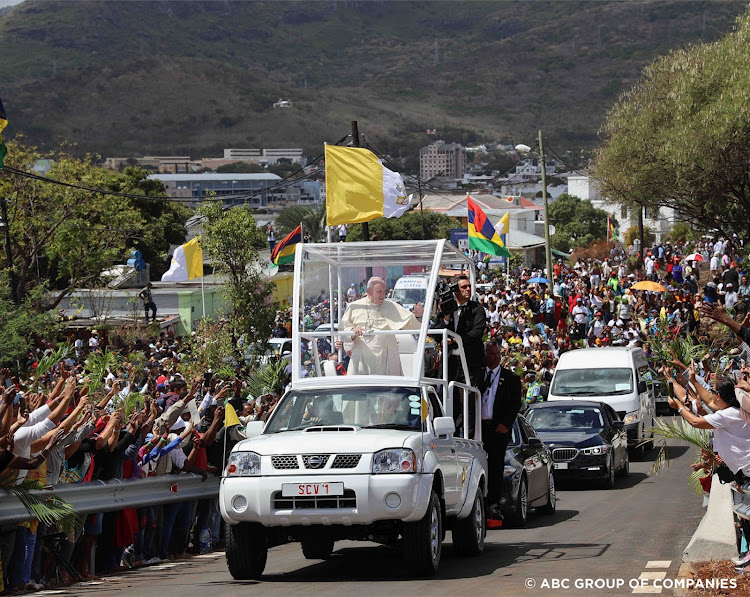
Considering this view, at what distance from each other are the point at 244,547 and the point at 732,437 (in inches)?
172

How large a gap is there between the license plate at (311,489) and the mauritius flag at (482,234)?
2964 centimetres

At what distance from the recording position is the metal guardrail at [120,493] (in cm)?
1039

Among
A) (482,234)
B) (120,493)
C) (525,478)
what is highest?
(482,234)

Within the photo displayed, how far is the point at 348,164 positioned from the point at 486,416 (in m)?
8.38

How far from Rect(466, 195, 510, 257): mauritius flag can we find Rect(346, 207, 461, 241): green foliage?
58941mm

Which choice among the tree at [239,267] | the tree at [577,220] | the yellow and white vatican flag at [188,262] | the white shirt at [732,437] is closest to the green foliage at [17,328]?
the yellow and white vatican flag at [188,262]

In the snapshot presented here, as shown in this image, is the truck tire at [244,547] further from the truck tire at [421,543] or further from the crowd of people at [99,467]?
the crowd of people at [99,467]

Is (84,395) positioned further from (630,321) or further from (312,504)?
(630,321)

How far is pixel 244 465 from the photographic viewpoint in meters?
10.7

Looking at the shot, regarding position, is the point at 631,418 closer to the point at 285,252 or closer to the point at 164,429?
the point at 285,252

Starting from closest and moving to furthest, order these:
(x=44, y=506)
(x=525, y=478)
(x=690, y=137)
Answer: (x=44, y=506) → (x=525, y=478) → (x=690, y=137)

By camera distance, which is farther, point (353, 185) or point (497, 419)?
point (353, 185)

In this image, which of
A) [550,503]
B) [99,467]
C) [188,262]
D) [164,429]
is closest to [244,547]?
[99,467]

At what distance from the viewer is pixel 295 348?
12984 millimetres
